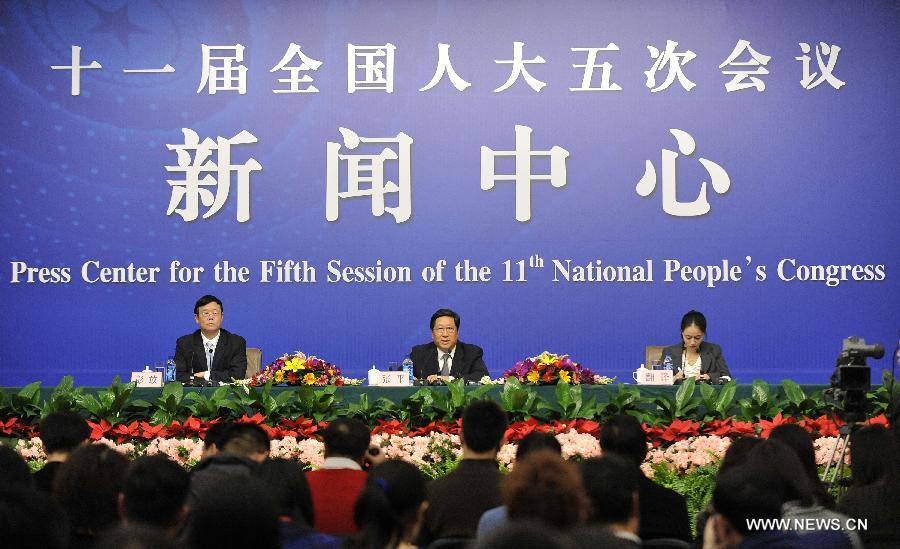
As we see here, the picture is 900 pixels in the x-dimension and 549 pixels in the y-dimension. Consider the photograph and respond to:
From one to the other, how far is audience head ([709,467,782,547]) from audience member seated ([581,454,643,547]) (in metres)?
0.19

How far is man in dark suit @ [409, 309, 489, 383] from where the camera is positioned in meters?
5.86

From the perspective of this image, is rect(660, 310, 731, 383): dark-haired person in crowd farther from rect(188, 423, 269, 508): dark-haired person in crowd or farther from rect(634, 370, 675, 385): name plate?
rect(188, 423, 269, 508): dark-haired person in crowd

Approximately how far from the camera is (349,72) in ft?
22.9

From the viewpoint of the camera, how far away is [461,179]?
6.96 meters

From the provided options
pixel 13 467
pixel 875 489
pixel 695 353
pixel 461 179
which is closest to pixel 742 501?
pixel 875 489

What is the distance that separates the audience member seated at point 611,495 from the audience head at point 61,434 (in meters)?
1.55

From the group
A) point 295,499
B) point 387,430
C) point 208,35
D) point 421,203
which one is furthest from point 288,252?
point 295,499

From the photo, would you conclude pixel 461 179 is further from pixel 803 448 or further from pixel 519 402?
pixel 803 448

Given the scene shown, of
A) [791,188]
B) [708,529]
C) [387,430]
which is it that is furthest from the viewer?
[791,188]

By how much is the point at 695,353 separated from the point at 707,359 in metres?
0.10

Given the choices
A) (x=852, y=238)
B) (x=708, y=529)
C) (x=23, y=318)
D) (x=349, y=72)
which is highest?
(x=349, y=72)

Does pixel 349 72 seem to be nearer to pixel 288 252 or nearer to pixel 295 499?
pixel 288 252

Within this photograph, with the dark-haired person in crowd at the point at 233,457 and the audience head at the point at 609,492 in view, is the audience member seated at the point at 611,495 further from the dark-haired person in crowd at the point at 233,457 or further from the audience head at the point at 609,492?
the dark-haired person in crowd at the point at 233,457

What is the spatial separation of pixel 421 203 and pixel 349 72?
0.91 metres
